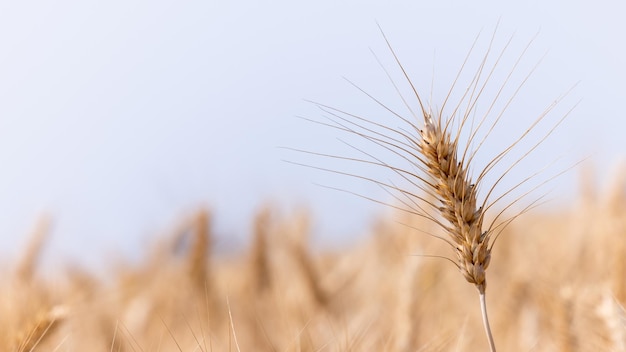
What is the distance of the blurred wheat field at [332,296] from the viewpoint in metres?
1.97

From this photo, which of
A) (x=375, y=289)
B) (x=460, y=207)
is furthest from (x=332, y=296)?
(x=460, y=207)

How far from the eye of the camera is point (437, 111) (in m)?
1.22

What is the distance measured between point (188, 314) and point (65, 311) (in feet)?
5.69

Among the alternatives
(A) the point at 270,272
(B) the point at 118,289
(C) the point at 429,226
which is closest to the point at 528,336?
(C) the point at 429,226

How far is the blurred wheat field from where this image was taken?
6.47 feet

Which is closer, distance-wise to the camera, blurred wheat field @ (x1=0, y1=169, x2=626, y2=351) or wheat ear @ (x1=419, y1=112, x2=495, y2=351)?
wheat ear @ (x1=419, y1=112, x2=495, y2=351)

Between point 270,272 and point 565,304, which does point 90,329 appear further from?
point 565,304

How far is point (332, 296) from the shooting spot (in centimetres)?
319

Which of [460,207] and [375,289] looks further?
[375,289]

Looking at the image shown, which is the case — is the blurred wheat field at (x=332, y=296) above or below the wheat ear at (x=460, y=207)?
below

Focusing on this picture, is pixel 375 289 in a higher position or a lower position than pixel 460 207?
lower

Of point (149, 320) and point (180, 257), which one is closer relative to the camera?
point (149, 320)

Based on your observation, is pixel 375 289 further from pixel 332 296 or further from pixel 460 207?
pixel 460 207

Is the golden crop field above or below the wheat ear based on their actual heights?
below
